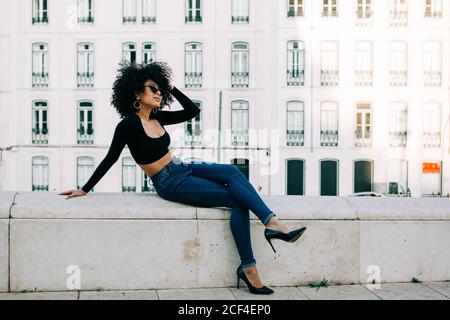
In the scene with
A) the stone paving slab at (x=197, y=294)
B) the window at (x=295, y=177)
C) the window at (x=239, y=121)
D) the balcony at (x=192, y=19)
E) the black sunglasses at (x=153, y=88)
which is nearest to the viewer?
the stone paving slab at (x=197, y=294)

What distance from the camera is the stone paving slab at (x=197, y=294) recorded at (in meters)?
4.45

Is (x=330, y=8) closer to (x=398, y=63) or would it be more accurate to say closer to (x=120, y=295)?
(x=398, y=63)

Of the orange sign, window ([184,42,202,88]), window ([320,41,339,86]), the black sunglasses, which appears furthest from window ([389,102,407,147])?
the black sunglasses

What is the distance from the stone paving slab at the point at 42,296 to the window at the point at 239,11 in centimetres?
3201

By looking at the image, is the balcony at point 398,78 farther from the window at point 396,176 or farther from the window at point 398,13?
the window at point 396,176

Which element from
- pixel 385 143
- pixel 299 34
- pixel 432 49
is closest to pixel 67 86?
pixel 299 34

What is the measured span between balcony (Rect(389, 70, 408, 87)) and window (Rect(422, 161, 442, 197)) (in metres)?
4.55

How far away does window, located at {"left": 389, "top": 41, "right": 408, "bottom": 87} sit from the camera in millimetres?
35694

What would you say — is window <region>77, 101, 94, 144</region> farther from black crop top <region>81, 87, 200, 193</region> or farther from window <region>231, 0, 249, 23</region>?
black crop top <region>81, 87, 200, 193</region>

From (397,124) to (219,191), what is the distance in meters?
32.8

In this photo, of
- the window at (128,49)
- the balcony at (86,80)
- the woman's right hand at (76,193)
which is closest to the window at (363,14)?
the window at (128,49)

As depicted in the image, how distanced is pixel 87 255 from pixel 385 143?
32.7m

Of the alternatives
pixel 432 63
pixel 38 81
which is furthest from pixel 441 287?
pixel 38 81

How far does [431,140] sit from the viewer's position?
1414 inches
